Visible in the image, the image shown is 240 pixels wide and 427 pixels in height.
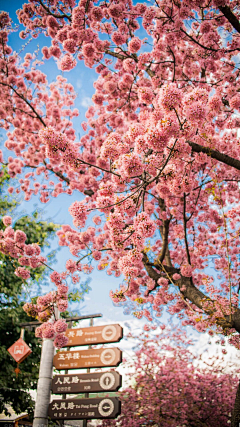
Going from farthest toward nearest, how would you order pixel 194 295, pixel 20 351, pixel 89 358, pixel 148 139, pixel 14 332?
pixel 14 332 < pixel 20 351 < pixel 89 358 < pixel 194 295 < pixel 148 139

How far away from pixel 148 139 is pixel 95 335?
5407 millimetres

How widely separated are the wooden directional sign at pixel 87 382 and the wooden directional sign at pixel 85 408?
195mm

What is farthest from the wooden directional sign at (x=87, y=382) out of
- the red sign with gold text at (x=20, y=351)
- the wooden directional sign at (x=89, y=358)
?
the red sign with gold text at (x=20, y=351)

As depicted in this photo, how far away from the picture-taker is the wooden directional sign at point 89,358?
5750 mm

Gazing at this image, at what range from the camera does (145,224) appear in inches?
90.0

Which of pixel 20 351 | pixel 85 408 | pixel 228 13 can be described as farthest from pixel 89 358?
pixel 228 13

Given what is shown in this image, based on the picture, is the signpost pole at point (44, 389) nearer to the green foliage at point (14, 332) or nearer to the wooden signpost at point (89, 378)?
the wooden signpost at point (89, 378)

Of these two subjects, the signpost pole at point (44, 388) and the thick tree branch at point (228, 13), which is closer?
the thick tree branch at point (228, 13)

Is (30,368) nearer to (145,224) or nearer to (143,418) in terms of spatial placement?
(143,418)

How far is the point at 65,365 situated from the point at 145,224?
223 inches

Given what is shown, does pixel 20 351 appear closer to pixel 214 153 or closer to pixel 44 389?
pixel 44 389

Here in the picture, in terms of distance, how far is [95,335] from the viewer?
6.23 m

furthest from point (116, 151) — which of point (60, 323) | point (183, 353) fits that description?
point (183, 353)

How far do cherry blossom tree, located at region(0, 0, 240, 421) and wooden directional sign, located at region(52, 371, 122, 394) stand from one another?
1.60 m
